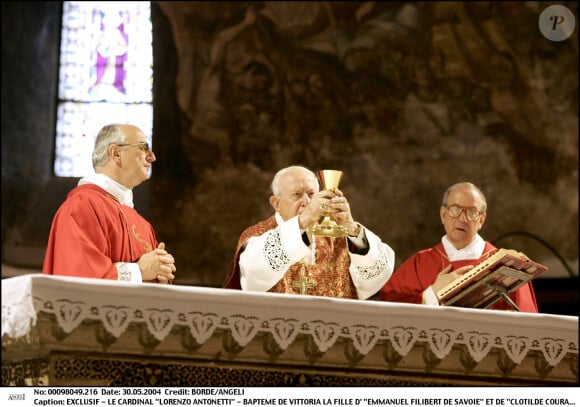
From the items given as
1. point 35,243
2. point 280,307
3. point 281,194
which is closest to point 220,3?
point 35,243

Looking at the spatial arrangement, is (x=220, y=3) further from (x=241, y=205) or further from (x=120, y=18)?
(x=241, y=205)

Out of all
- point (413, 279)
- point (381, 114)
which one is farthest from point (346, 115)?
point (413, 279)

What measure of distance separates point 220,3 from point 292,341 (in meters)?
9.14

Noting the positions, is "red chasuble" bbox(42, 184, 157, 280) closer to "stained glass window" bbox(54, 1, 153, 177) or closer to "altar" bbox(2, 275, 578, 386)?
"altar" bbox(2, 275, 578, 386)

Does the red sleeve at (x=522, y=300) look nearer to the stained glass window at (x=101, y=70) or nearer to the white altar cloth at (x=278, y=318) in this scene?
the white altar cloth at (x=278, y=318)

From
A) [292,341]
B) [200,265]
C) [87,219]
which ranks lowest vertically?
[292,341]

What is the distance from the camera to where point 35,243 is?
447 inches

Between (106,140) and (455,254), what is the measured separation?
2.18 metres

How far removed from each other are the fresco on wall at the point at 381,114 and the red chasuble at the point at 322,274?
6.27m

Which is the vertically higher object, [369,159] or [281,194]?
[369,159]

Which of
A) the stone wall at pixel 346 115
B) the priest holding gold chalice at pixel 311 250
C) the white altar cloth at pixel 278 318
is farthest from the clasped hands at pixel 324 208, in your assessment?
the stone wall at pixel 346 115

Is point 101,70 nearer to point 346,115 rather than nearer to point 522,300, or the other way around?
point 346,115

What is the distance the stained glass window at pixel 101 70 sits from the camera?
12195 mm

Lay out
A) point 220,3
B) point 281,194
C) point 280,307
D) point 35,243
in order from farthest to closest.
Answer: point 220,3 < point 35,243 < point 281,194 < point 280,307
